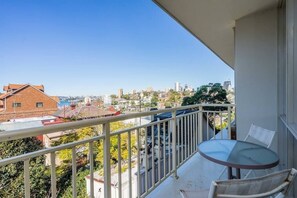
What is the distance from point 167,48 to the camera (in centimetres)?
1736

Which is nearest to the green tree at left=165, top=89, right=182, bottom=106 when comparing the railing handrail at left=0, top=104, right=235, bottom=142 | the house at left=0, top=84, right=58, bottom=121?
the railing handrail at left=0, top=104, right=235, bottom=142

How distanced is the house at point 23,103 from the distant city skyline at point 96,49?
3259 millimetres

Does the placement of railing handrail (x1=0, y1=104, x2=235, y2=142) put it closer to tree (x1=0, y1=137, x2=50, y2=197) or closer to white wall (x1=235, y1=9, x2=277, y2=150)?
tree (x1=0, y1=137, x2=50, y2=197)

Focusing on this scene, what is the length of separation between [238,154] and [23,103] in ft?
9.63

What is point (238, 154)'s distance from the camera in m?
1.83

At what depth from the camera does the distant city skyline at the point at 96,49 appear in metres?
9.57

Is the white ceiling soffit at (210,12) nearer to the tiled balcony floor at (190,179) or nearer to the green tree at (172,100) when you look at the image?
the green tree at (172,100)

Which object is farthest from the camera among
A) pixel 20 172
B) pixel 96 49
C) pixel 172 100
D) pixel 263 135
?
pixel 96 49

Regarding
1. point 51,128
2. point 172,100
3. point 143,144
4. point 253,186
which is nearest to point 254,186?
point 253,186

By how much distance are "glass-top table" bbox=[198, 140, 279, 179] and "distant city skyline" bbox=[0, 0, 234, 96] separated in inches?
189

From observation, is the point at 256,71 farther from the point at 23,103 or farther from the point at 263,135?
the point at 23,103

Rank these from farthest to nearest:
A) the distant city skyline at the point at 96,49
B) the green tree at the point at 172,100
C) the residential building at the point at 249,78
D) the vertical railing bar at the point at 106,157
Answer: the distant city skyline at the point at 96,49, the green tree at the point at 172,100, the residential building at the point at 249,78, the vertical railing bar at the point at 106,157

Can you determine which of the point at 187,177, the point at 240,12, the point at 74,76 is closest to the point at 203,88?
the point at 240,12

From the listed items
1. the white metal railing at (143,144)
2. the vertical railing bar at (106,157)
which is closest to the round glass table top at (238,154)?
the white metal railing at (143,144)
